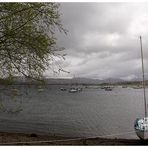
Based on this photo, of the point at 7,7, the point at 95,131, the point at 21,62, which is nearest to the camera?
the point at 7,7

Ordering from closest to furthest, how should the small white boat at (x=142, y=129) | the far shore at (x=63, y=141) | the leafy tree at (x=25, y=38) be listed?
the leafy tree at (x=25, y=38), the far shore at (x=63, y=141), the small white boat at (x=142, y=129)

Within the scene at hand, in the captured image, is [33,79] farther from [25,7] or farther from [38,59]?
[25,7]

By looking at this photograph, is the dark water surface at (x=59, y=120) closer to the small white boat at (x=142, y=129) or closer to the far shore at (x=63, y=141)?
the far shore at (x=63, y=141)

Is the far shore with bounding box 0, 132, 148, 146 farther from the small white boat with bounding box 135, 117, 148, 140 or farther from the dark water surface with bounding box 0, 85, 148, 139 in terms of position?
the dark water surface with bounding box 0, 85, 148, 139

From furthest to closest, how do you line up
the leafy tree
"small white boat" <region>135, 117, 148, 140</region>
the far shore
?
"small white boat" <region>135, 117, 148, 140</region> < the far shore < the leafy tree

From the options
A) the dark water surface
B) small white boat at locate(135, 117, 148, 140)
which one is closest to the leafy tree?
the dark water surface

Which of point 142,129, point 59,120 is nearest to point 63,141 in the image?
point 142,129

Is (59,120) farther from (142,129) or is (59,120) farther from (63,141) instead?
(142,129)

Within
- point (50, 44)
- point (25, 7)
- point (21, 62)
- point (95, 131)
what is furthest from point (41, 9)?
point (95, 131)

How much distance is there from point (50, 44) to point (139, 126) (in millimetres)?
11679

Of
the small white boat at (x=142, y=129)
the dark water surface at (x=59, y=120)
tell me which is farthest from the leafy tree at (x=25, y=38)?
the small white boat at (x=142, y=129)

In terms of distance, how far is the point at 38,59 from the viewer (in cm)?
1164

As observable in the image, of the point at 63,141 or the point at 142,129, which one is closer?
the point at 63,141

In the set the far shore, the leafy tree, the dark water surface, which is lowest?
the dark water surface
